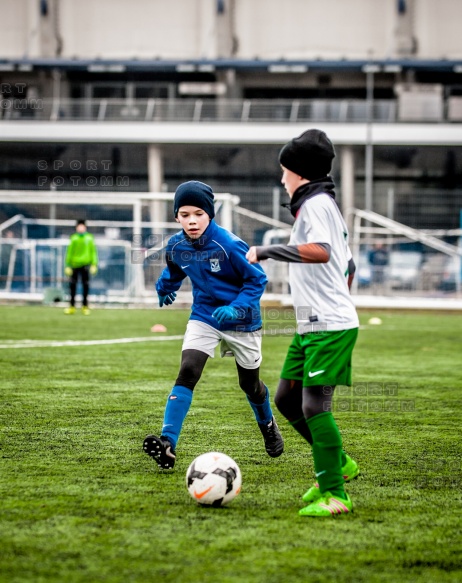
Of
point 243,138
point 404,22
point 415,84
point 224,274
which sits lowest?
point 224,274

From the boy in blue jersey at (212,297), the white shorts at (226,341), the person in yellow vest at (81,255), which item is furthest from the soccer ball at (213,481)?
the person in yellow vest at (81,255)

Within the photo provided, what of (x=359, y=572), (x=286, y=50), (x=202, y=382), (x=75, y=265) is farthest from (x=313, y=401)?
(x=286, y=50)

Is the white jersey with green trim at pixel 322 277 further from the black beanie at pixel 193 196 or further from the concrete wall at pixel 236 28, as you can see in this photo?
the concrete wall at pixel 236 28

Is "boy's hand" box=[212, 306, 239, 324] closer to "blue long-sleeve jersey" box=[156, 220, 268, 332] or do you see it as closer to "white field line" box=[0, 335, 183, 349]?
"blue long-sleeve jersey" box=[156, 220, 268, 332]

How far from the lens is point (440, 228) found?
2848 cm

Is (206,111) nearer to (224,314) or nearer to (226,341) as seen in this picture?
(226,341)

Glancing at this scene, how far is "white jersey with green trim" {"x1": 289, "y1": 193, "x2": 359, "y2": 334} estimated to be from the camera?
3.87 m

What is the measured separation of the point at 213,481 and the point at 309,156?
4.52 feet

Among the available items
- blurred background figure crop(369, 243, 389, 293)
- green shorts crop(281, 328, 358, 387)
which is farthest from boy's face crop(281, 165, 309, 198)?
blurred background figure crop(369, 243, 389, 293)

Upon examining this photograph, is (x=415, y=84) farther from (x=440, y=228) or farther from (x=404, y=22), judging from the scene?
(x=440, y=228)

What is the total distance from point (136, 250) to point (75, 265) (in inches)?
133

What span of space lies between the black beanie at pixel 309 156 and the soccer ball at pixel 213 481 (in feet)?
4.16

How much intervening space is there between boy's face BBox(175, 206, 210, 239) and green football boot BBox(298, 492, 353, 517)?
5.30 ft

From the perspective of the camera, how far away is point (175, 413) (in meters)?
4.71
